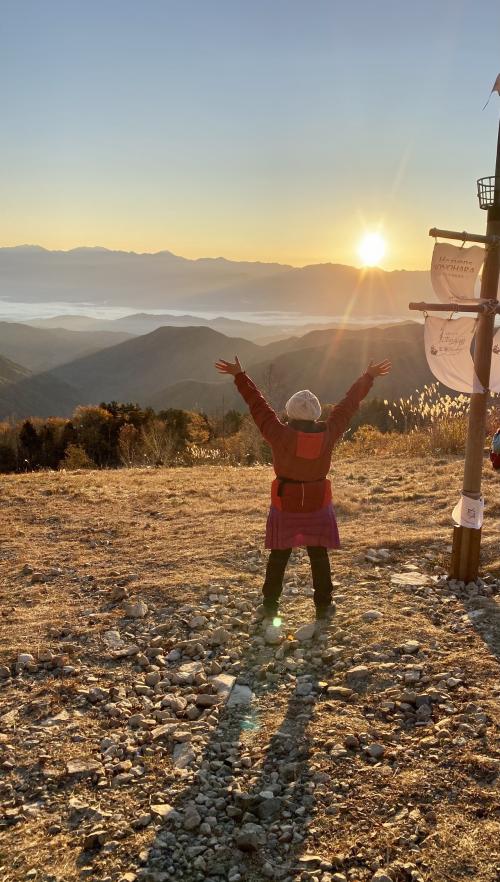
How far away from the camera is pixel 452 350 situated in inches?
204

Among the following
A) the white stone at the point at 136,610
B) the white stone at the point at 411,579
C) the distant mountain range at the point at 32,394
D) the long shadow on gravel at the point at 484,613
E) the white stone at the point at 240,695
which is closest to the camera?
the white stone at the point at 240,695

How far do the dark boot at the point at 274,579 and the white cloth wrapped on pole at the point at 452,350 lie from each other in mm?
1878

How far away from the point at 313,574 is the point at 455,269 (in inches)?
101

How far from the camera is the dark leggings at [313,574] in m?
4.88

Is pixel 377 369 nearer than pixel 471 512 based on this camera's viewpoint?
Yes

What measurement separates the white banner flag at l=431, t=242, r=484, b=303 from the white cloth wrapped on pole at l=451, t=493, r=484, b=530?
162 cm

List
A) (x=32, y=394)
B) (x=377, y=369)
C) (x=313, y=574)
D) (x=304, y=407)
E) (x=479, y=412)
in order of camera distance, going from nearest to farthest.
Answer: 1. (x=304, y=407)
2. (x=313, y=574)
3. (x=377, y=369)
4. (x=479, y=412)
5. (x=32, y=394)

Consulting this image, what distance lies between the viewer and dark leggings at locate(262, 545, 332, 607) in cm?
488

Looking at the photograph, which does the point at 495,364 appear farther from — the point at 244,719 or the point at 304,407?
the point at 244,719

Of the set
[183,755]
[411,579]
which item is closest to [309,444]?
[411,579]

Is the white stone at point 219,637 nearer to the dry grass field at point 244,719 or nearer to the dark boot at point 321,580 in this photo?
→ the dry grass field at point 244,719

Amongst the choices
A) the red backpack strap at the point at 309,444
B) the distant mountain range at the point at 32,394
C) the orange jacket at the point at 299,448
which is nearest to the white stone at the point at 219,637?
the orange jacket at the point at 299,448

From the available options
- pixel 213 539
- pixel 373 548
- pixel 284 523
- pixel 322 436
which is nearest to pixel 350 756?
pixel 284 523

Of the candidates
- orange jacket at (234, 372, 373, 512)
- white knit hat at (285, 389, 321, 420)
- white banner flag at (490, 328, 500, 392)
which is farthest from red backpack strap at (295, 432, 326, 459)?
white banner flag at (490, 328, 500, 392)
